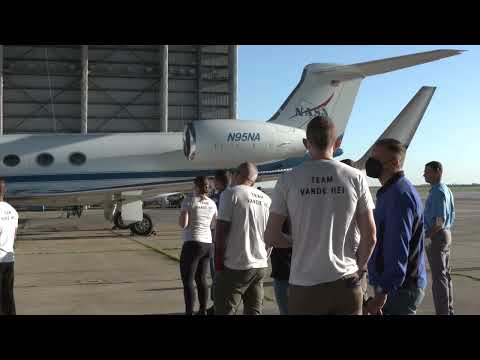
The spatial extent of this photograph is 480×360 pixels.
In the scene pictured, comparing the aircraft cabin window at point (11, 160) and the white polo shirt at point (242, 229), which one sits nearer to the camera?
the white polo shirt at point (242, 229)

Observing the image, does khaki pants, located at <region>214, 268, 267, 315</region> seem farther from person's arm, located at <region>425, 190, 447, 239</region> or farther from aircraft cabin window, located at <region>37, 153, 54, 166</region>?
aircraft cabin window, located at <region>37, 153, 54, 166</region>

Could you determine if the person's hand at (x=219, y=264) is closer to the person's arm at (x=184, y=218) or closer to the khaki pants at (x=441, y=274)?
the person's arm at (x=184, y=218)

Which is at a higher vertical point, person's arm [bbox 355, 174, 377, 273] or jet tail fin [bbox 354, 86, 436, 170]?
jet tail fin [bbox 354, 86, 436, 170]

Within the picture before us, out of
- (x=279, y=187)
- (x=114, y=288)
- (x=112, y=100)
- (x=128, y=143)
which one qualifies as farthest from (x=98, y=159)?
(x=112, y=100)

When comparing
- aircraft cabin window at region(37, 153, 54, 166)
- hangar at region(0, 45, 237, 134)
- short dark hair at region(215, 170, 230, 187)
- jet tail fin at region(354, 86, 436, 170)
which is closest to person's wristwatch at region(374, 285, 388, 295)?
short dark hair at region(215, 170, 230, 187)

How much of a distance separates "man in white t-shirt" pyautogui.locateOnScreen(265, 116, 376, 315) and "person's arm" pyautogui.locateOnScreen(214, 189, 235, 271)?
1.53 meters

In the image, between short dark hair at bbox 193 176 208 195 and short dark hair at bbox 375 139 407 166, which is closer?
short dark hair at bbox 375 139 407 166

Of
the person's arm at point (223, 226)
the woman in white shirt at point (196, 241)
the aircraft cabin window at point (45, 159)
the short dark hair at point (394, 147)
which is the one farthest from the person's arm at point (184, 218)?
the aircraft cabin window at point (45, 159)

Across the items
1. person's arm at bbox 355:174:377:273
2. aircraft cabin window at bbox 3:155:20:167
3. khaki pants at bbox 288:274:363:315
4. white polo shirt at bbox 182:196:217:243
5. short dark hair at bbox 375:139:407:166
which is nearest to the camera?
khaki pants at bbox 288:274:363:315

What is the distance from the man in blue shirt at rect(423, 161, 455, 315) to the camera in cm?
595

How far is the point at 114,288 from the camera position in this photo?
8.09 m

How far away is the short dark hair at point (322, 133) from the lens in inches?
128

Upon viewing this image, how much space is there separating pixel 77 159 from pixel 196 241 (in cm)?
1111
